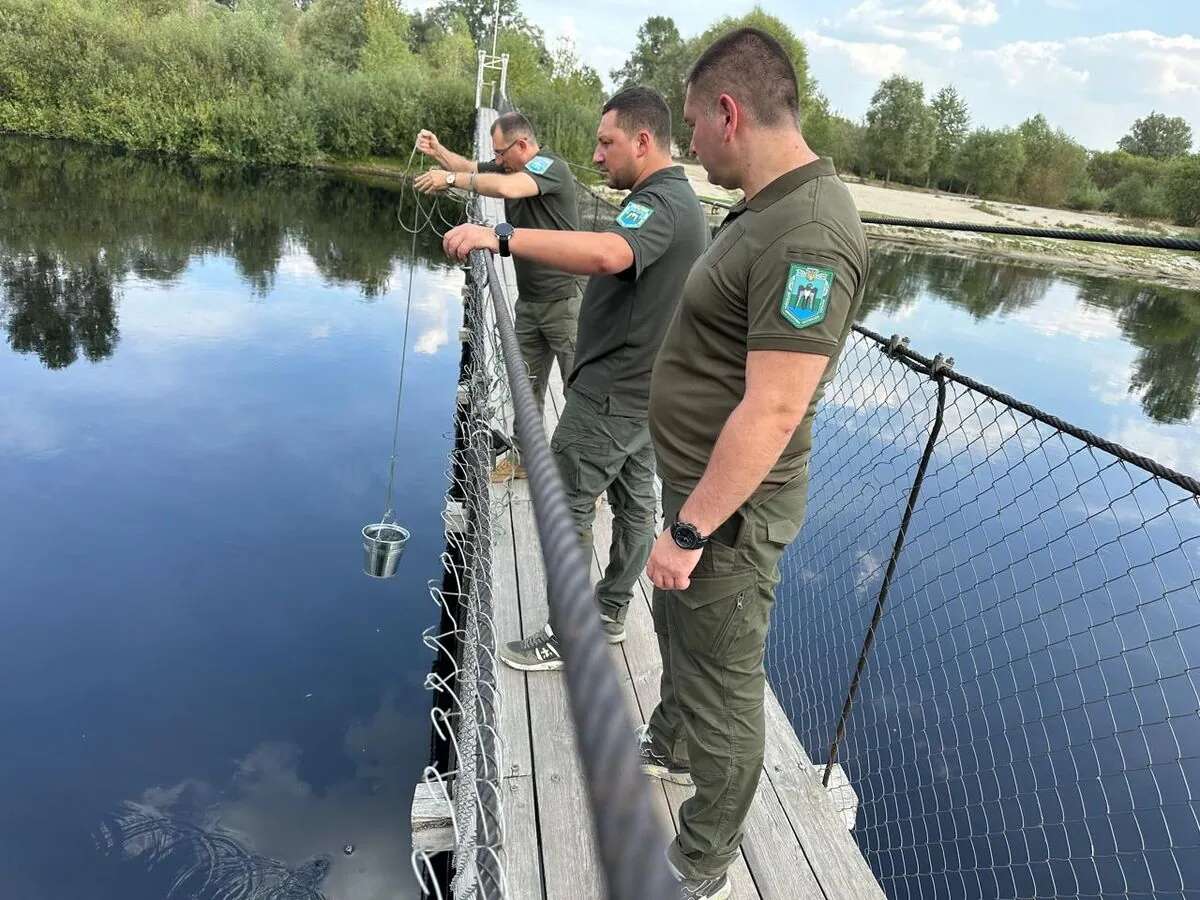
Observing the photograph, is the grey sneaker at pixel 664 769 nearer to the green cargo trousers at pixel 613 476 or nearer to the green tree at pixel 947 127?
the green cargo trousers at pixel 613 476

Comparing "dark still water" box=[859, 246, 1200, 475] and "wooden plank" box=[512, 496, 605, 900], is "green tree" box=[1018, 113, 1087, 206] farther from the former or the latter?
"wooden plank" box=[512, 496, 605, 900]

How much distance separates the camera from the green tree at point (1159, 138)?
5850cm

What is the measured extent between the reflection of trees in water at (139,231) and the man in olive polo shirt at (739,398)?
8.46m

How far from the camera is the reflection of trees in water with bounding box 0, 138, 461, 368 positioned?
31.0 feet

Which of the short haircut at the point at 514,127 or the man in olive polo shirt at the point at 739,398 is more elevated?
the short haircut at the point at 514,127

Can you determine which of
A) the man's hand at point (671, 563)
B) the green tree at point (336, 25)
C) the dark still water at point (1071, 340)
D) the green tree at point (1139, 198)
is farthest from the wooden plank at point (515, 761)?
the green tree at point (1139, 198)

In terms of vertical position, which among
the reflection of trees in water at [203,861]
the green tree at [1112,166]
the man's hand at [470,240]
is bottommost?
the reflection of trees in water at [203,861]

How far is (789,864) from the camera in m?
1.99

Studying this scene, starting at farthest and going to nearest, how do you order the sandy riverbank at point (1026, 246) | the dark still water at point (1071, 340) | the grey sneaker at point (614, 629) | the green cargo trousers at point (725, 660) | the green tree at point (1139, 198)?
the green tree at point (1139, 198) → the sandy riverbank at point (1026, 246) → the dark still water at point (1071, 340) → the grey sneaker at point (614, 629) → the green cargo trousers at point (725, 660)

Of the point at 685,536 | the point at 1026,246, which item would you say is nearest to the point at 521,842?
the point at 685,536

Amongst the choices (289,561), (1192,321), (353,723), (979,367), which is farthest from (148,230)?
(1192,321)

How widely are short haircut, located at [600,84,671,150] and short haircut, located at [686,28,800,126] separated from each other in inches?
29.8

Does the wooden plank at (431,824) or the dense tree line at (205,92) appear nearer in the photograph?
the wooden plank at (431,824)

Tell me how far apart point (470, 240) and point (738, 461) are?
99cm
